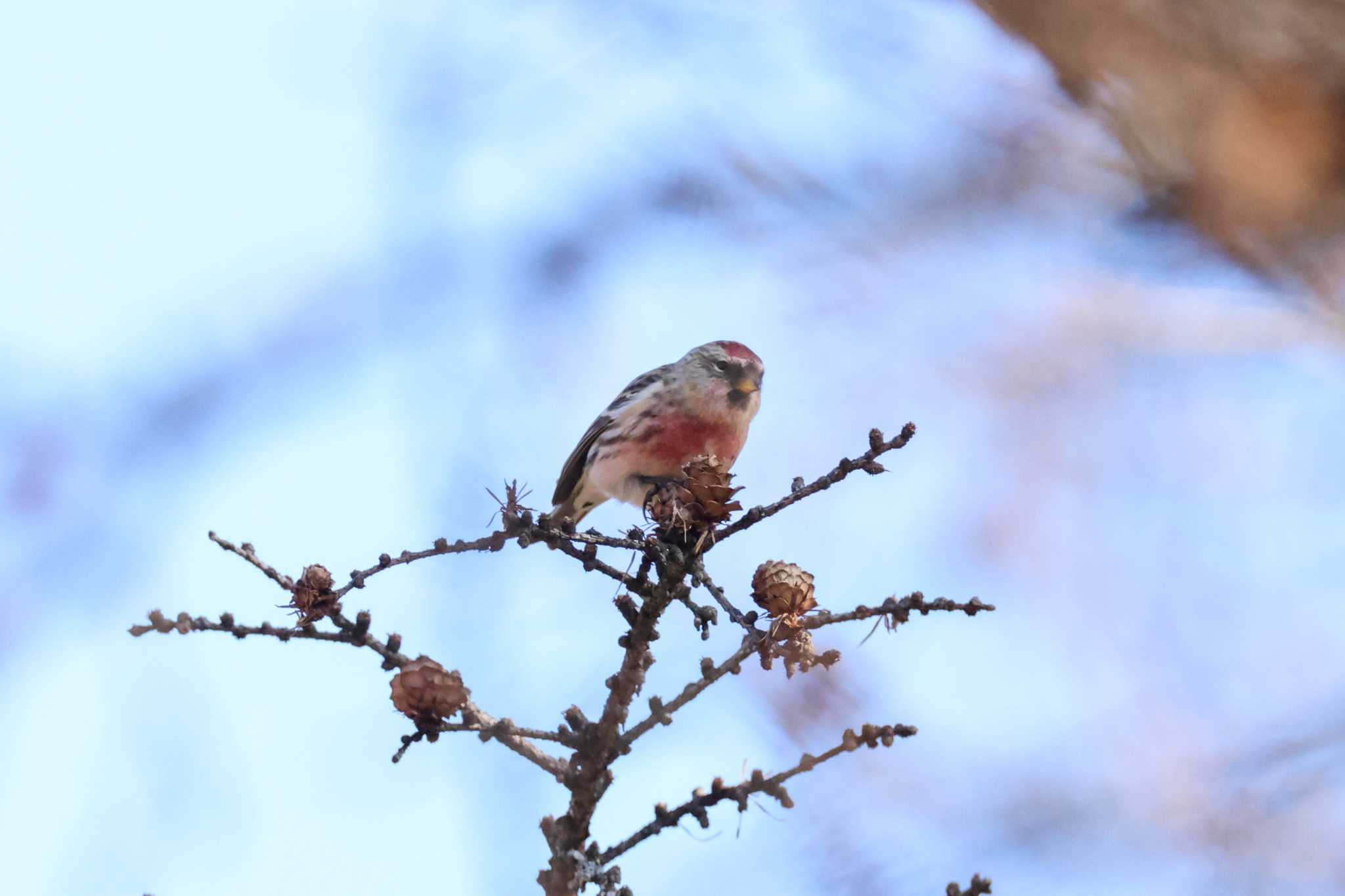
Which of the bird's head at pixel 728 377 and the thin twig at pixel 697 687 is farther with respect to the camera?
the bird's head at pixel 728 377

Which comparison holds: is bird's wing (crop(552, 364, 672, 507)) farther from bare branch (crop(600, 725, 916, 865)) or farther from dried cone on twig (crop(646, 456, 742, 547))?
bare branch (crop(600, 725, 916, 865))

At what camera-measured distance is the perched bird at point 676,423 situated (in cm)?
340

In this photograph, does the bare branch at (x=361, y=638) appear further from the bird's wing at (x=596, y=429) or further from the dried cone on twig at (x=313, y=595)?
the bird's wing at (x=596, y=429)

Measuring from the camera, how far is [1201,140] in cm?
155

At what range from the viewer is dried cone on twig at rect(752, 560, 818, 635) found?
1.83 meters

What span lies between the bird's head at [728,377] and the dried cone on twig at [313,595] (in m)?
1.85

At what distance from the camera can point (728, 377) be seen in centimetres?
358

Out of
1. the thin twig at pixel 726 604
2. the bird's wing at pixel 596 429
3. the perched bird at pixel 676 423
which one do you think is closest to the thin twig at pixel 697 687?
the thin twig at pixel 726 604

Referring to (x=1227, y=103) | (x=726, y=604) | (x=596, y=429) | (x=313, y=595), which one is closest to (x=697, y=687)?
(x=726, y=604)

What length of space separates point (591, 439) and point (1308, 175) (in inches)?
104

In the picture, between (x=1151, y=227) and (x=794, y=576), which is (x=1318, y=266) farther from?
(x=794, y=576)

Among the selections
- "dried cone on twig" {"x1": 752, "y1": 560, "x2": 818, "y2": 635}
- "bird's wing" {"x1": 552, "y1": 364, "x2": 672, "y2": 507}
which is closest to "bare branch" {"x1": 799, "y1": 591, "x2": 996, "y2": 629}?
"dried cone on twig" {"x1": 752, "y1": 560, "x2": 818, "y2": 635}

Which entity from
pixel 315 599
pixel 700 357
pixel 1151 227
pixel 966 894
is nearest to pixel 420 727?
pixel 315 599

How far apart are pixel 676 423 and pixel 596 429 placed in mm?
527
